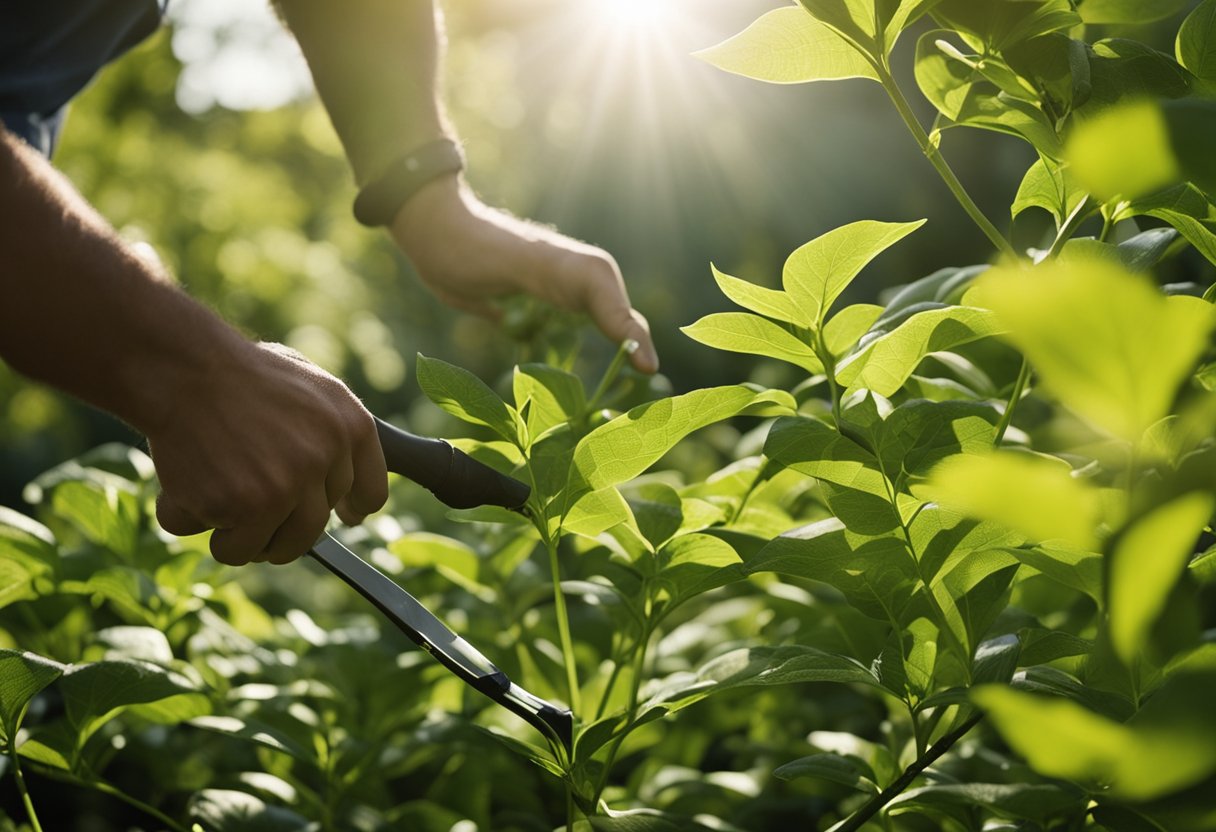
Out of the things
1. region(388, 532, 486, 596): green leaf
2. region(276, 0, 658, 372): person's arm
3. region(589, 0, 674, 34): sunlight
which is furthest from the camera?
region(589, 0, 674, 34): sunlight

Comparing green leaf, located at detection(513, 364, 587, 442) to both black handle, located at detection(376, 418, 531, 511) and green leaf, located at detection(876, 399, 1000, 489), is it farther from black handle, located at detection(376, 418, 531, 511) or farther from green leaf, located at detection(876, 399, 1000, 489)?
green leaf, located at detection(876, 399, 1000, 489)

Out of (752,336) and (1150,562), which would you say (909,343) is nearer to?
(752,336)

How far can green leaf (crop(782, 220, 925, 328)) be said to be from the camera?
577 mm

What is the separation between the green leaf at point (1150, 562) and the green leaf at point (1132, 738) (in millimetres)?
19

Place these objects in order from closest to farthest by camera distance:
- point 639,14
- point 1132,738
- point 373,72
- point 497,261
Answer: point 1132,738 < point 497,261 < point 373,72 < point 639,14

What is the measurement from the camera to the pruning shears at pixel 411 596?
2.10 feet

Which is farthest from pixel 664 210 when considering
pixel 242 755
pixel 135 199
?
pixel 242 755

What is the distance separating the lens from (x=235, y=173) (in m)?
5.02

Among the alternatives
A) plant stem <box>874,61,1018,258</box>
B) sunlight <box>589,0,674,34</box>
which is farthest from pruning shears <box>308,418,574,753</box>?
sunlight <box>589,0,674,34</box>

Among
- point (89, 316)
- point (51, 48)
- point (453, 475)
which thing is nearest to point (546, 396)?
point (453, 475)

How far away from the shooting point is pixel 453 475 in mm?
682

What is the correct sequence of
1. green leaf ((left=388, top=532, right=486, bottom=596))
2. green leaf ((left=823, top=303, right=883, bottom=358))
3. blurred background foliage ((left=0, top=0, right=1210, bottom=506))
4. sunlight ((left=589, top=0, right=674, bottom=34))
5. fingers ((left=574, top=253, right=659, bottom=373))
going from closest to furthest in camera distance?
green leaf ((left=823, top=303, right=883, bottom=358)) < green leaf ((left=388, top=532, right=486, bottom=596)) < fingers ((left=574, top=253, right=659, bottom=373)) < blurred background foliage ((left=0, top=0, right=1210, bottom=506)) < sunlight ((left=589, top=0, right=674, bottom=34))

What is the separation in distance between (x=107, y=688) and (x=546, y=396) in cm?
35

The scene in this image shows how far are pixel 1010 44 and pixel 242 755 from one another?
873 mm
